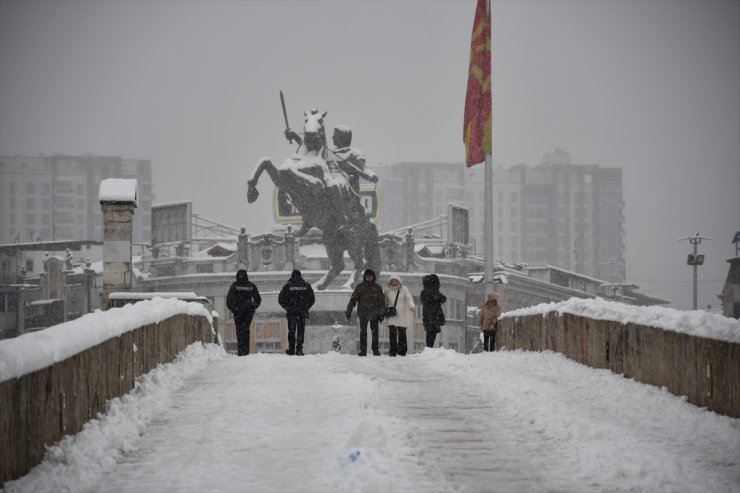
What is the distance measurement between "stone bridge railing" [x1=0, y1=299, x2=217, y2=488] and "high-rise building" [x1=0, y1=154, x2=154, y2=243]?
138 meters

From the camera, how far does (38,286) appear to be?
238ft

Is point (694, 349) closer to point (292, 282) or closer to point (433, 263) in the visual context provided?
point (292, 282)

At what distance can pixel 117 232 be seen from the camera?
763 inches

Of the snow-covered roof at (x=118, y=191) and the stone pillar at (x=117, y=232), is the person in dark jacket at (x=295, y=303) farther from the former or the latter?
the snow-covered roof at (x=118, y=191)

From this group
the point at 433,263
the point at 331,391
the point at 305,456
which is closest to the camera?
the point at 305,456

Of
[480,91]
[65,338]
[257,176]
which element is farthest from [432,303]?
[257,176]

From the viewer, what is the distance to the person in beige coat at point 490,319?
66.1 ft

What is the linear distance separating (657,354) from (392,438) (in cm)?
392

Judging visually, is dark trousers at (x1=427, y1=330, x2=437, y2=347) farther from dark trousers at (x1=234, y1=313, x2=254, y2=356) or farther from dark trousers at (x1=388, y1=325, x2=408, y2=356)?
dark trousers at (x1=234, y1=313, x2=254, y2=356)

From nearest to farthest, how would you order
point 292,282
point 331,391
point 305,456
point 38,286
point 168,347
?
point 305,456 < point 331,391 < point 168,347 < point 292,282 < point 38,286

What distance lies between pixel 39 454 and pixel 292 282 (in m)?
11.6

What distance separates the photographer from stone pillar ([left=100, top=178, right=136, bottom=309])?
19.2 meters

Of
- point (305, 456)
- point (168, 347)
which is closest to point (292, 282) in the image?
point (168, 347)

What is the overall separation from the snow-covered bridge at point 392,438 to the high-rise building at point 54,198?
138 metres
